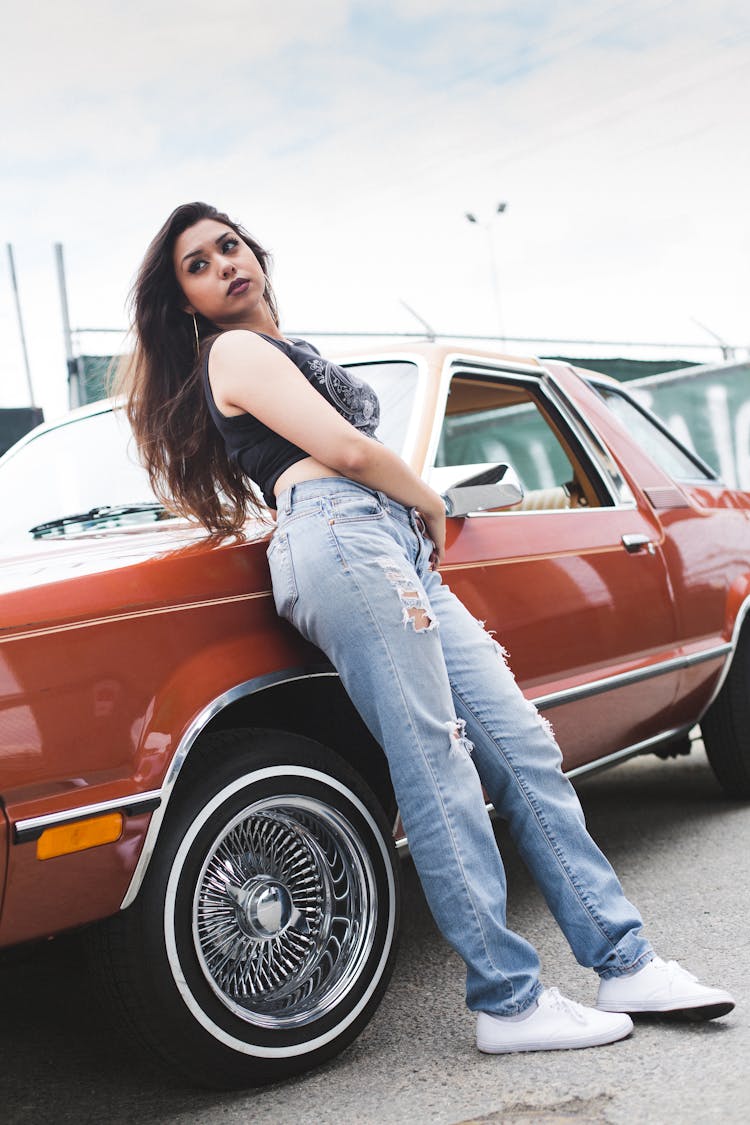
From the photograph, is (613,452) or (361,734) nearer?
(361,734)

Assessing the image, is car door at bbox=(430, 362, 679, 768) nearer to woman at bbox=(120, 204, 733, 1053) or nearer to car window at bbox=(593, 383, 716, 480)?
woman at bbox=(120, 204, 733, 1053)

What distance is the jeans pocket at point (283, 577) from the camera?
2.41 metres

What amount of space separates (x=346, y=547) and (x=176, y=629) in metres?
0.39

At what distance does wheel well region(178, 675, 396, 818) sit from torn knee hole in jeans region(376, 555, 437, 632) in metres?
0.33

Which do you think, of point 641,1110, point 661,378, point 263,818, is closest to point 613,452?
point 263,818

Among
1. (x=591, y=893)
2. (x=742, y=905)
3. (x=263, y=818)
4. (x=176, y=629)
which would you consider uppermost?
(x=176, y=629)

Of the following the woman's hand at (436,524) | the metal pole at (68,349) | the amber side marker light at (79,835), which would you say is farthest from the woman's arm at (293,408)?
the metal pole at (68,349)

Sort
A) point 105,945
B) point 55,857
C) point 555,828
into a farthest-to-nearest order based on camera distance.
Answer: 1. point 555,828
2. point 105,945
3. point 55,857

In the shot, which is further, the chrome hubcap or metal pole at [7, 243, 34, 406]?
metal pole at [7, 243, 34, 406]

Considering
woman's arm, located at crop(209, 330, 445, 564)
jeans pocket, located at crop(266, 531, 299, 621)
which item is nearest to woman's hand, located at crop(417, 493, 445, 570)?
woman's arm, located at crop(209, 330, 445, 564)

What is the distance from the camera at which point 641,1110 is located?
2.10m

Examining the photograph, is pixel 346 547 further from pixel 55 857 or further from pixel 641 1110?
pixel 641 1110

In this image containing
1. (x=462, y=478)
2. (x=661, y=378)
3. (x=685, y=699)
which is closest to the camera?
(x=462, y=478)

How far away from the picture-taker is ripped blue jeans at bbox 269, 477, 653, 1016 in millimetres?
2406
